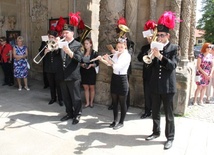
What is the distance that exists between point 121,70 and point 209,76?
305 cm

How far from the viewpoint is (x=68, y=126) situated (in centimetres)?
398

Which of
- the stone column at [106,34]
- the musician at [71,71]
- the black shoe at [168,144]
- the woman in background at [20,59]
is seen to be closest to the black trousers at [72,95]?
the musician at [71,71]

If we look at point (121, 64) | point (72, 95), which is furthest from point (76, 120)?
point (121, 64)

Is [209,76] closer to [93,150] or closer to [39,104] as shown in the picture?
[93,150]

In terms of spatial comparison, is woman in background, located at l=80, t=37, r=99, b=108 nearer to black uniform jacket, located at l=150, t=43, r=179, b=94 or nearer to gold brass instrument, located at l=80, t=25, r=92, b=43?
gold brass instrument, located at l=80, t=25, r=92, b=43

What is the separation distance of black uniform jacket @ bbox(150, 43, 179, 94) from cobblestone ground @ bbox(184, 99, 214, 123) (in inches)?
70.6

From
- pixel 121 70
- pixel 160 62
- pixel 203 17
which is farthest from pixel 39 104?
pixel 203 17

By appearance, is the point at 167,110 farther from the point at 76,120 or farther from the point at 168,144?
the point at 76,120

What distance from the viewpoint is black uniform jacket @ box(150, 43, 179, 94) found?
3100 millimetres

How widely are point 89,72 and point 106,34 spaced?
1.04 m

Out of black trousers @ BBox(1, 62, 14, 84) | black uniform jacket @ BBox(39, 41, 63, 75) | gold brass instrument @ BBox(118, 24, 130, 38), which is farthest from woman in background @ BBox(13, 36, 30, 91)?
gold brass instrument @ BBox(118, 24, 130, 38)

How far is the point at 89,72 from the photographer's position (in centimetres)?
497

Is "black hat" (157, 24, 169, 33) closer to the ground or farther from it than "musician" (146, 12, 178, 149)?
farther from it

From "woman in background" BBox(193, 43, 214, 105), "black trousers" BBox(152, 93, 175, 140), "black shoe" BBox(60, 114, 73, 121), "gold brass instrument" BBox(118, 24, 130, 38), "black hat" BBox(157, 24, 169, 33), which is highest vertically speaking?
"gold brass instrument" BBox(118, 24, 130, 38)
